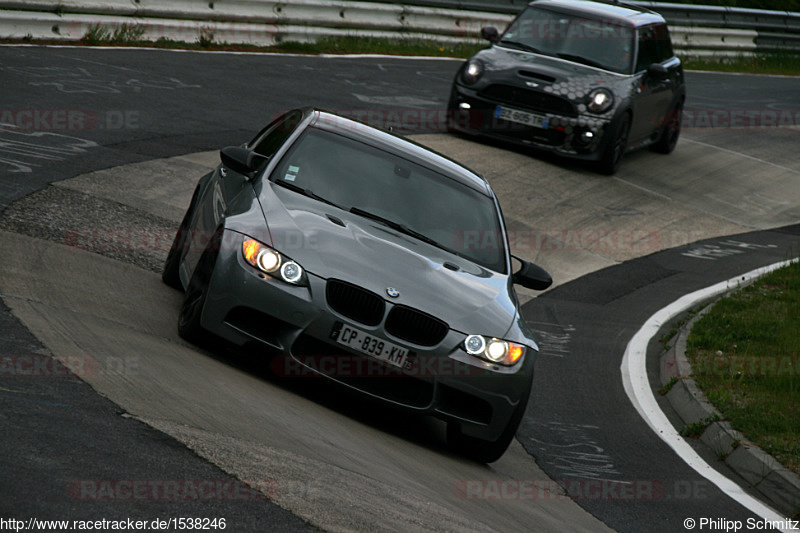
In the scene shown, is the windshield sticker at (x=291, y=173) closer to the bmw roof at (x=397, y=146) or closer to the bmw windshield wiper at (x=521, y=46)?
the bmw roof at (x=397, y=146)

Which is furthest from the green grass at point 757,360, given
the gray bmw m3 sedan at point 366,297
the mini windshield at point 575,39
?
the mini windshield at point 575,39

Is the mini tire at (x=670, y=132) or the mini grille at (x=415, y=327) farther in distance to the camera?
the mini tire at (x=670, y=132)

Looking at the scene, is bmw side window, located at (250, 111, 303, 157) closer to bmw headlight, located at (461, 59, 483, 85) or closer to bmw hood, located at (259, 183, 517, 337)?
bmw hood, located at (259, 183, 517, 337)

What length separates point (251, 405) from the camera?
5.82 m

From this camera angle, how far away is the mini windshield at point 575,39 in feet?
52.9

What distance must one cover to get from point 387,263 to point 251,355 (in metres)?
0.94

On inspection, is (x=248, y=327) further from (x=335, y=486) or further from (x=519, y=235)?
(x=519, y=235)

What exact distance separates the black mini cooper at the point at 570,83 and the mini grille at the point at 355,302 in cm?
951

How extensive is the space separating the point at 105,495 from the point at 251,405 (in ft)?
5.77

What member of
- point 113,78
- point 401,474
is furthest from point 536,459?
point 113,78

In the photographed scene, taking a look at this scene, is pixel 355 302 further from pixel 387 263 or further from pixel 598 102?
pixel 598 102

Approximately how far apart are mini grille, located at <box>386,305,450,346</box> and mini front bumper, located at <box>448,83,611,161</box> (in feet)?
31.1

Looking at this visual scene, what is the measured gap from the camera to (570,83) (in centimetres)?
1535

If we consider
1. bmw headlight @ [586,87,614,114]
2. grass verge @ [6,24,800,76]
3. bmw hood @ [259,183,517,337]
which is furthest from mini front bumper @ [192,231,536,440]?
grass verge @ [6,24,800,76]
